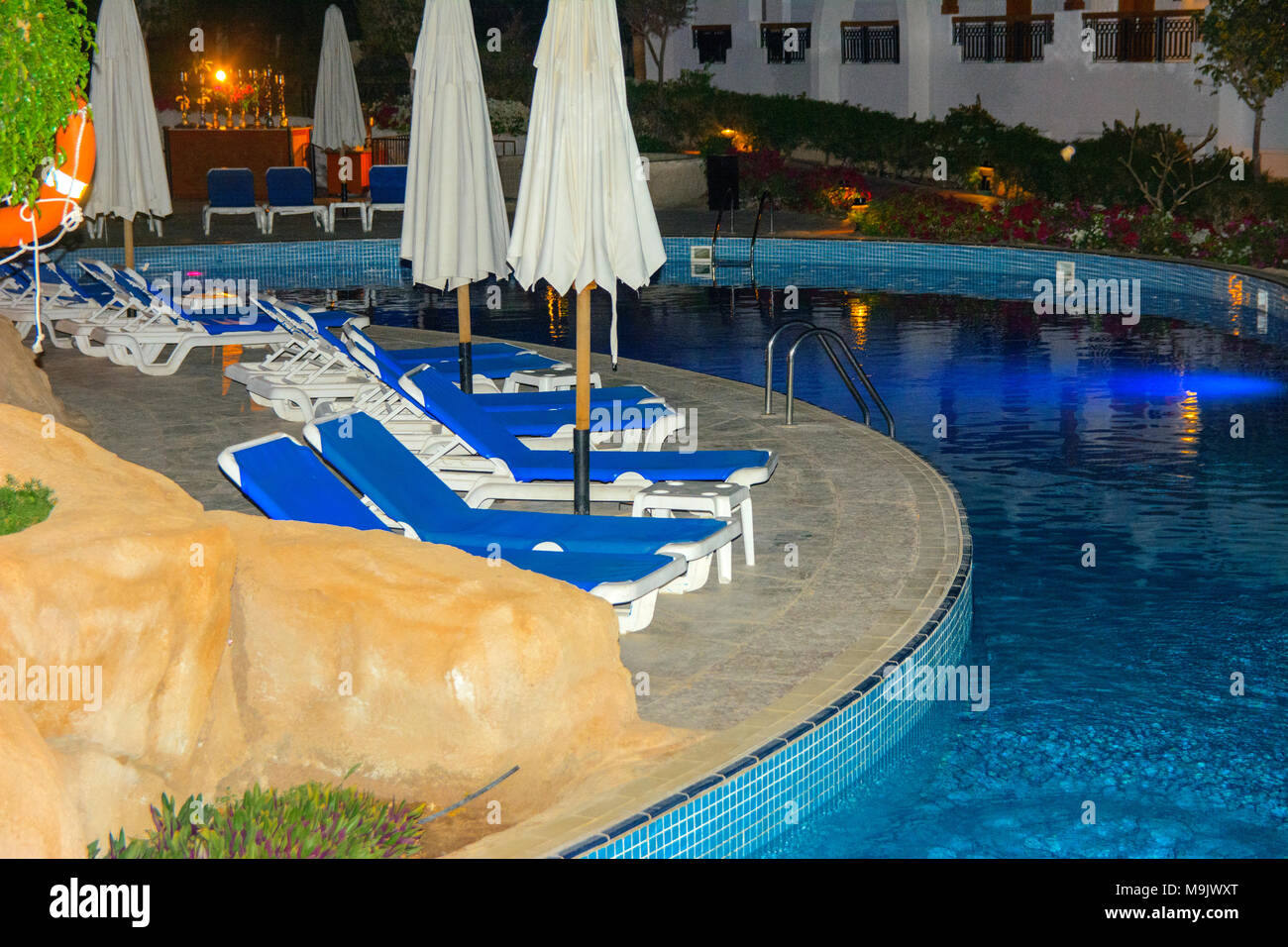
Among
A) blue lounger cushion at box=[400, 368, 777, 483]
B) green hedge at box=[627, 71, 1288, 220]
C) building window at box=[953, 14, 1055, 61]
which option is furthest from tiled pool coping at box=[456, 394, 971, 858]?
building window at box=[953, 14, 1055, 61]

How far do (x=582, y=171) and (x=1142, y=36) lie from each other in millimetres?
21541

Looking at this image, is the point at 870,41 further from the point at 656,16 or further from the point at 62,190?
the point at 62,190

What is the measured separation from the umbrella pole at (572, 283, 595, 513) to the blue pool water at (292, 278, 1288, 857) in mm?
1928

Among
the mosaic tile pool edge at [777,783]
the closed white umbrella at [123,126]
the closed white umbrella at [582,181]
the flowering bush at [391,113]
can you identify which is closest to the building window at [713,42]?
the flowering bush at [391,113]

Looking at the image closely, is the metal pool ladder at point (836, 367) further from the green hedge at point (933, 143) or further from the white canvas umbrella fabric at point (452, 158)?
the green hedge at point (933, 143)

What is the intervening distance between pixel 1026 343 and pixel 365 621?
10.0 meters

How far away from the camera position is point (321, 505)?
5992mm

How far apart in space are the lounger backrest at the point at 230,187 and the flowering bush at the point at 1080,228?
8848 mm

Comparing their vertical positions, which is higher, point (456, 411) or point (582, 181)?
point (582, 181)

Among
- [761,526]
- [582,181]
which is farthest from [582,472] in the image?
[582,181]

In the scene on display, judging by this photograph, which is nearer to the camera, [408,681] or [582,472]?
[408,681]

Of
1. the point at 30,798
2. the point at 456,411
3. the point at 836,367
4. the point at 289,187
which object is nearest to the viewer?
the point at 30,798
